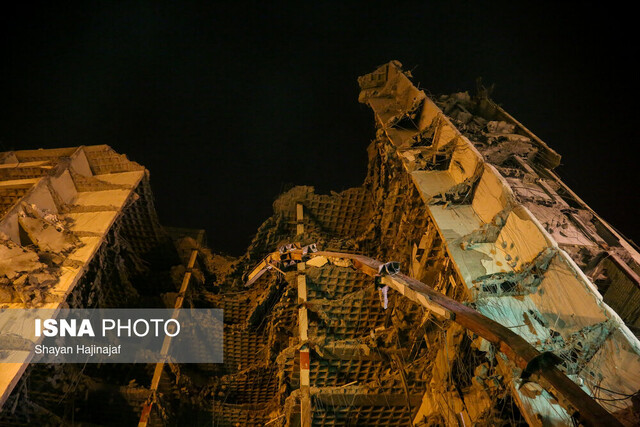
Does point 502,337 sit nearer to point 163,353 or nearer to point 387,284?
point 387,284

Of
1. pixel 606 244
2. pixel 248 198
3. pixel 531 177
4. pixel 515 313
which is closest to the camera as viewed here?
pixel 515 313

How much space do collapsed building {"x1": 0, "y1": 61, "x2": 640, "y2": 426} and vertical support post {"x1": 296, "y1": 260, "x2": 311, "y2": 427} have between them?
0.02 metres

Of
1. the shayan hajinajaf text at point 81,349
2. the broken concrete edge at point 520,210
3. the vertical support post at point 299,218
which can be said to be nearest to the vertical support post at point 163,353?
the shayan hajinajaf text at point 81,349

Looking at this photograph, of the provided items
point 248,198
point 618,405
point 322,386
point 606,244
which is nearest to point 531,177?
point 606,244

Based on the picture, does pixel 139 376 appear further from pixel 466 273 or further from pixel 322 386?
pixel 466 273

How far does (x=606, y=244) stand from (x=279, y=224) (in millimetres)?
6847

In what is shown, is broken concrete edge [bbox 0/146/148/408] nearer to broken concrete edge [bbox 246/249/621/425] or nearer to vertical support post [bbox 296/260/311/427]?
vertical support post [bbox 296/260/311/427]

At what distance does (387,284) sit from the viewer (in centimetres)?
449

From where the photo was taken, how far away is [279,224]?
9.87 meters

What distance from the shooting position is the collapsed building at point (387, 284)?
13.4 ft

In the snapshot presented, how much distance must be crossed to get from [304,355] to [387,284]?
2916 mm

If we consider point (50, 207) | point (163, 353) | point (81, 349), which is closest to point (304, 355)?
point (163, 353)

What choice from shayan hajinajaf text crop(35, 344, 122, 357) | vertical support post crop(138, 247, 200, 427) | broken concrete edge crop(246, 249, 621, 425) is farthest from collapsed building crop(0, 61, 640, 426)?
shayan hajinajaf text crop(35, 344, 122, 357)

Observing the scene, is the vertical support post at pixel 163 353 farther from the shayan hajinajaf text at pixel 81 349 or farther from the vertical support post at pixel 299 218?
the vertical support post at pixel 299 218
